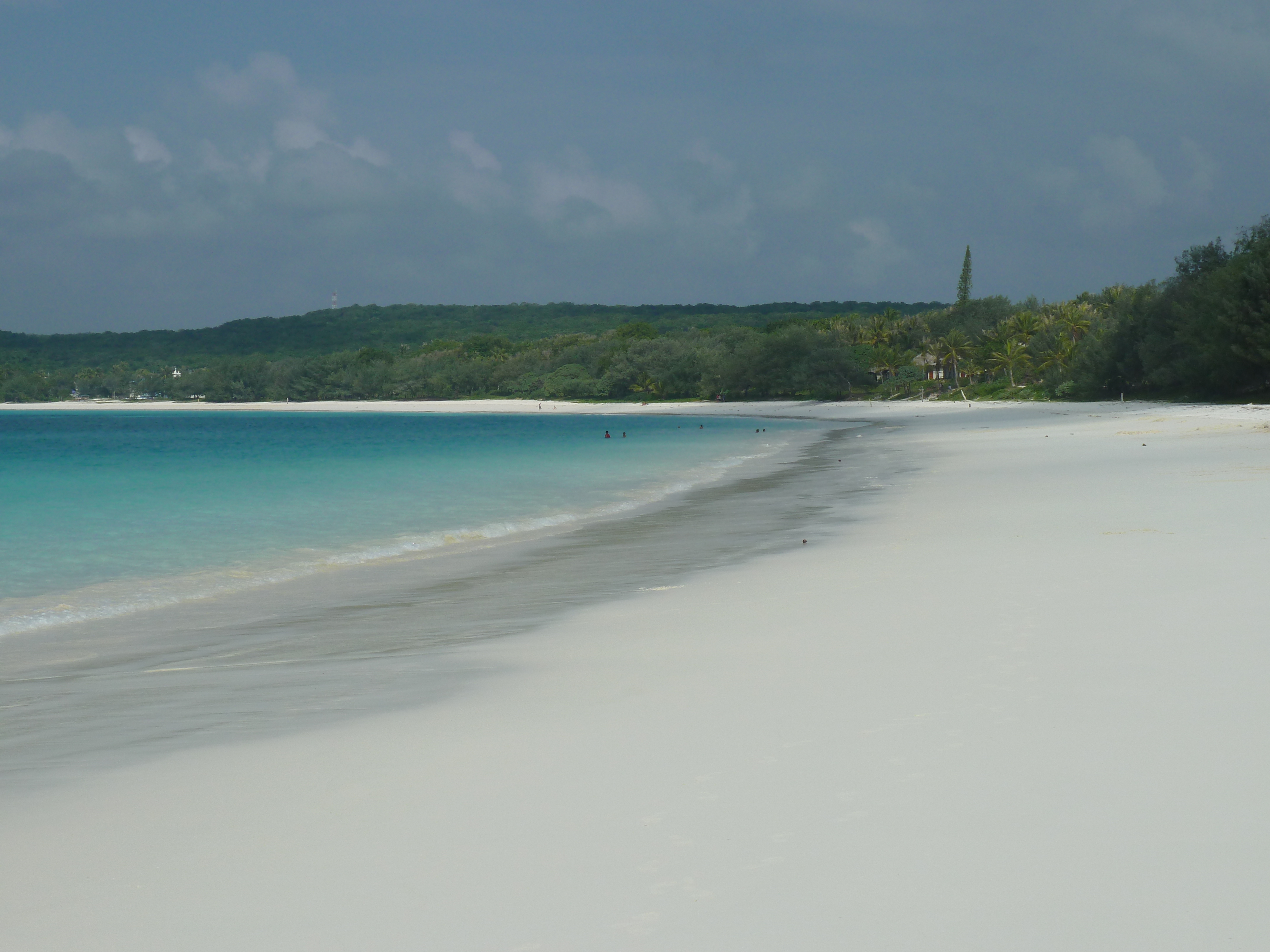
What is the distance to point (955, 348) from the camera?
10912 centimetres

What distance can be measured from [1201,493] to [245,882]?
542 inches

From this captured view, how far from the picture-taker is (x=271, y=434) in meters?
83.3

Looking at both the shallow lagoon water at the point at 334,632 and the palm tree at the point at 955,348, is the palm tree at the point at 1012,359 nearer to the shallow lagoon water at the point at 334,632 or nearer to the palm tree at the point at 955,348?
the palm tree at the point at 955,348

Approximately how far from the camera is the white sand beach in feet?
10.6

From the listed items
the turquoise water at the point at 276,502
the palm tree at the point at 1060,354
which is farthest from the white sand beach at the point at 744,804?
the palm tree at the point at 1060,354

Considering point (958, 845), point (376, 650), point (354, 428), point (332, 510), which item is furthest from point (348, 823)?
point (354, 428)

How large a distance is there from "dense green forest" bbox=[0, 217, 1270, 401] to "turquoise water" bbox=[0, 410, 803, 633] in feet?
66.2

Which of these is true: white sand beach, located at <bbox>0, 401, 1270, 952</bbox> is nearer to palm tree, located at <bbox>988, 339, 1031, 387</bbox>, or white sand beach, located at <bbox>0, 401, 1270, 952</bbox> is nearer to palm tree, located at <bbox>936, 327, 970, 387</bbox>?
palm tree, located at <bbox>988, 339, 1031, 387</bbox>

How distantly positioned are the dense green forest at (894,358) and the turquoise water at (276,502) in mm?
20178

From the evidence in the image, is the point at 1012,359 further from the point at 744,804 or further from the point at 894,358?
the point at 744,804

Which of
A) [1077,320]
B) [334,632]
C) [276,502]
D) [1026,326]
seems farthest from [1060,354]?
[334,632]

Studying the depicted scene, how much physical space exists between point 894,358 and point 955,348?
5890 mm

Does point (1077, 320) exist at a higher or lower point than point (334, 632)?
higher

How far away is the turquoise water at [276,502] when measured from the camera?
13797 millimetres
